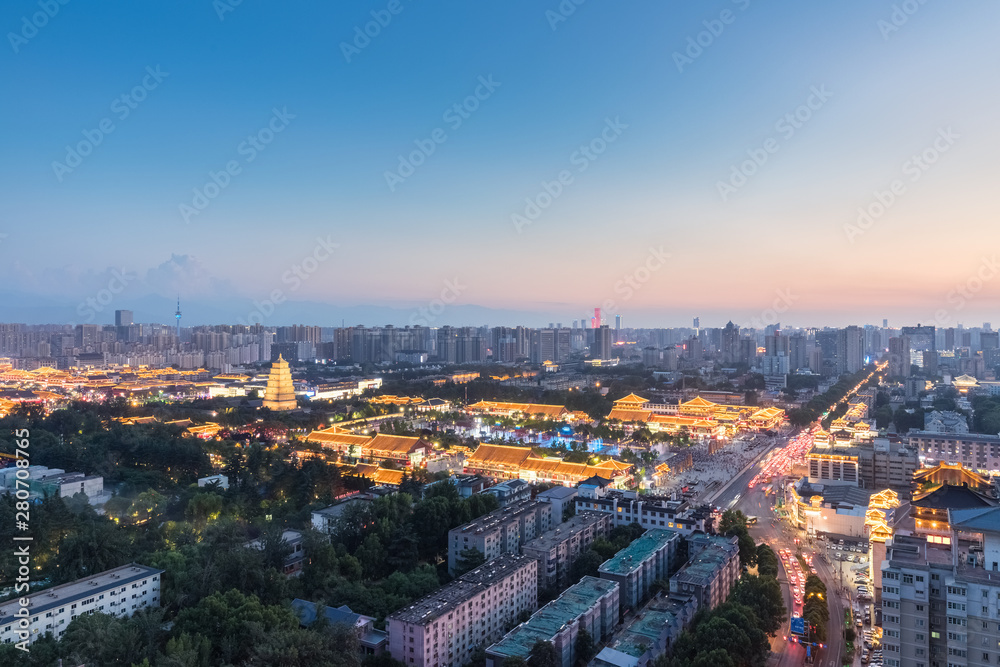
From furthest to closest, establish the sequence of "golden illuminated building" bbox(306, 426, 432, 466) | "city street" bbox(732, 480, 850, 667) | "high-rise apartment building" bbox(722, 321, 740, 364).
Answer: "high-rise apartment building" bbox(722, 321, 740, 364), "golden illuminated building" bbox(306, 426, 432, 466), "city street" bbox(732, 480, 850, 667)

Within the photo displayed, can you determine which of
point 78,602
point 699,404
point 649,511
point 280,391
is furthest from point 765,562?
point 280,391

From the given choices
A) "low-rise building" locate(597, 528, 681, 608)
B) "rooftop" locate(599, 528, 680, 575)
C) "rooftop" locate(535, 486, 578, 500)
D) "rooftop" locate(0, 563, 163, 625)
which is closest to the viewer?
"rooftop" locate(0, 563, 163, 625)

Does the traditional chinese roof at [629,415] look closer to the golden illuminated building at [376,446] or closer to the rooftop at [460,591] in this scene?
the golden illuminated building at [376,446]

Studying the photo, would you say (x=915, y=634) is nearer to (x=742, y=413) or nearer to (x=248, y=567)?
(x=248, y=567)

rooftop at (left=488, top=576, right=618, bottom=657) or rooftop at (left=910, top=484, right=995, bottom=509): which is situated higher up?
rooftop at (left=910, top=484, right=995, bottom=509)

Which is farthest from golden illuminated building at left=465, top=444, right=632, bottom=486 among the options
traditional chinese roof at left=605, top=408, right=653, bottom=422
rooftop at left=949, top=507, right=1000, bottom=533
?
traditional chinese roof at left=605, top=408, right=653, bottom=422

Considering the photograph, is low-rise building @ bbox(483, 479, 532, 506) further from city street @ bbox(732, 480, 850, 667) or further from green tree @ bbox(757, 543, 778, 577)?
city street @ bbox(732, 480, 850, 667)

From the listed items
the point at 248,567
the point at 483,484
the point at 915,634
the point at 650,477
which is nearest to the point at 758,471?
the point at 650,477
